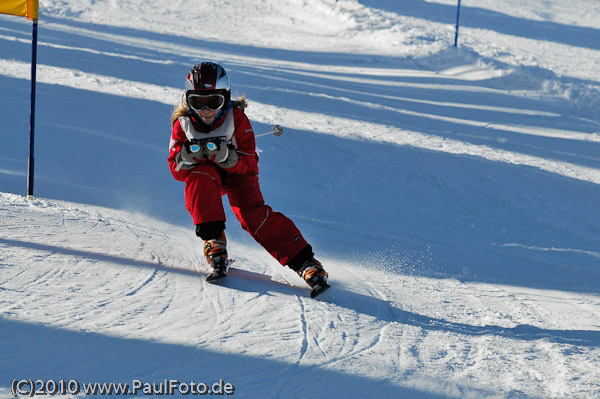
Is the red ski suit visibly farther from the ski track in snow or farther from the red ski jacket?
the ski track in snow

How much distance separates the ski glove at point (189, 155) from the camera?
3.84 meters

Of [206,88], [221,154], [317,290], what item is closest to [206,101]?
[206,88]

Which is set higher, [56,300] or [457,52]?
[457,52]

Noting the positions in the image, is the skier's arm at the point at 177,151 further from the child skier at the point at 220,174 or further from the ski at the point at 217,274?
the ski at the point at 217,274

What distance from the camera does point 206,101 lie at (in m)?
4.00

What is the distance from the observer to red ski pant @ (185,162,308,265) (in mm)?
3832

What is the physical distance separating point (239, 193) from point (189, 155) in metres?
0.43

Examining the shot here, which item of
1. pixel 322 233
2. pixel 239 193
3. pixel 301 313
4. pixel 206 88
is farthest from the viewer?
pixel 322 233

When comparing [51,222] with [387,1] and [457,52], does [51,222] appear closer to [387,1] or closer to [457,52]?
[457,52]

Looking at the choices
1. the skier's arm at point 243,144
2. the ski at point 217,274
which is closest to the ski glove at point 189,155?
the skier's arm at point 243,144

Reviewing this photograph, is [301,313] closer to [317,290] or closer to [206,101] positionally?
[317,290]

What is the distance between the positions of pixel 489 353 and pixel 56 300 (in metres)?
2.20

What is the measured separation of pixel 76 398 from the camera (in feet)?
7.70

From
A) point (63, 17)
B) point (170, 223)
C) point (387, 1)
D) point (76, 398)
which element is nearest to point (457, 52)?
point (387, 1)
